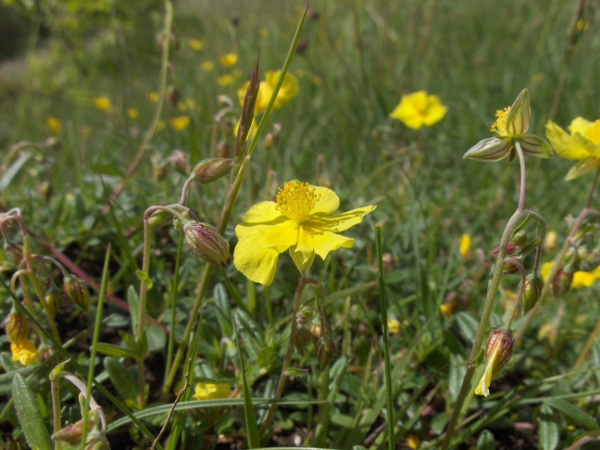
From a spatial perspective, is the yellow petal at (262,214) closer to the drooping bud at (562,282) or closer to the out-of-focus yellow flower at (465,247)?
the drooping bud at (562,282)

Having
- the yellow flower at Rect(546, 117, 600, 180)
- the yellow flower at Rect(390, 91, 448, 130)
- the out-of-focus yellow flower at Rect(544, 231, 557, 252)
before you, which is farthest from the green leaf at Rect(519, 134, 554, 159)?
the yellow flower at Rect(390, 91, 448, 130)

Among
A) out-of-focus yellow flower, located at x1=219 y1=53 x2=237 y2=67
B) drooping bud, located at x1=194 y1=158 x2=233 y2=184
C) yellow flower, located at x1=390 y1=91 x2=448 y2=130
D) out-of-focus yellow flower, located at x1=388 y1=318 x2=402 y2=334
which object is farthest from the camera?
out-of-focus yellow flower, located at x1=219 y1=53 x2=237 y2=67

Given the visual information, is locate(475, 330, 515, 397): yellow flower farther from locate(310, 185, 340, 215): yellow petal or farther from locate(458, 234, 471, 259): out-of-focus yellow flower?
locate(458, 234, 471, 259): out-of-focus yellow flower

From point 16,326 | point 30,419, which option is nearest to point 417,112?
point 16,326

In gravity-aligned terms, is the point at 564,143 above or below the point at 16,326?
above

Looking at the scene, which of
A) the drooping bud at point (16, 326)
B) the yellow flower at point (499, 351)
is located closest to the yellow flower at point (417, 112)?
the yellow flower at point (499, 351)

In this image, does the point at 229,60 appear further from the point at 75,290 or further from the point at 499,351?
the point at 499,351
